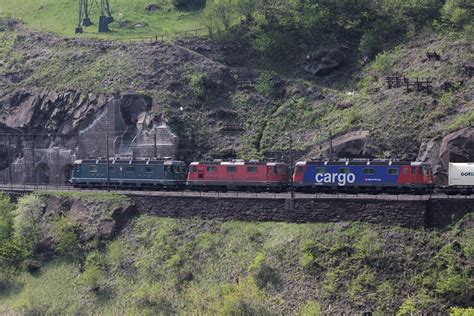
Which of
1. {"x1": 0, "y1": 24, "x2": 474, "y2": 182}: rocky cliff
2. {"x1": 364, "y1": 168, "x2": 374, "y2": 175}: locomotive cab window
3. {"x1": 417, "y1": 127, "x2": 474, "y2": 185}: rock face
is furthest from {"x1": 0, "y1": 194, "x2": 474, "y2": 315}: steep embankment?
{"x1": 0, "y1": 24, "x2": 474, "y2": 182}: rocky cliff

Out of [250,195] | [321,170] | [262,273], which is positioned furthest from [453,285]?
[250,195]

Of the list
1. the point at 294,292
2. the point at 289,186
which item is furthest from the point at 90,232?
the point at 294,292

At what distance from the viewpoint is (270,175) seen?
215 ft

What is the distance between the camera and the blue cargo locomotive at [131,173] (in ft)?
234

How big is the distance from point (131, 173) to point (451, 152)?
92.5 feet

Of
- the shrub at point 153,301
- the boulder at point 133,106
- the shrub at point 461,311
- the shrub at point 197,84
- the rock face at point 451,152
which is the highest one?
the shrub at point 197,84

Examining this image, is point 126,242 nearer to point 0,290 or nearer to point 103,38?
point 0,290

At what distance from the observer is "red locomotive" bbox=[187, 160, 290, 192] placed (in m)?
65.8

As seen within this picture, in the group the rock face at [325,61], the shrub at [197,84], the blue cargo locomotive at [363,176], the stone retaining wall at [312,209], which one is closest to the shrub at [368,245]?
the stone retaining wall at [312,209]

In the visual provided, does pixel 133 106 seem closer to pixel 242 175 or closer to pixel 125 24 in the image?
pixel 242 175

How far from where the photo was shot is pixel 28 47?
101 meters

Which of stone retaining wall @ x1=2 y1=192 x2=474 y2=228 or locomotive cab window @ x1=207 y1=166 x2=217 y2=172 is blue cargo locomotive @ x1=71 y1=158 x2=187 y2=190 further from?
stone retaining wall @ x1=2 y1=192 x2=474 y2=228

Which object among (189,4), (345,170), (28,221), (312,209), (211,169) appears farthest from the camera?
(189,4)

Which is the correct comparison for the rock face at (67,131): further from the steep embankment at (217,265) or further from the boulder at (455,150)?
the boulder at (455,150)
